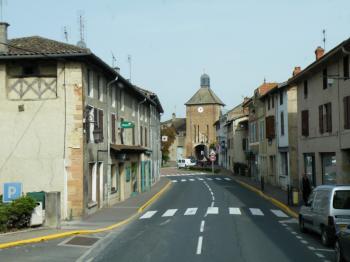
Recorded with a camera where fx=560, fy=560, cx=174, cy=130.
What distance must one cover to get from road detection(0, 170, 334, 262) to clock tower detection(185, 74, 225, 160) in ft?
288

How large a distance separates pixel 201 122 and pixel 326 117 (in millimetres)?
87099

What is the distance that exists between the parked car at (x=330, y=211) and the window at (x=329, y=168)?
35.6 ft

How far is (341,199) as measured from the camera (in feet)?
51.8

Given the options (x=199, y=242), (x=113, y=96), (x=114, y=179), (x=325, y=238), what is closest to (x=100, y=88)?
(x=113, y=96)

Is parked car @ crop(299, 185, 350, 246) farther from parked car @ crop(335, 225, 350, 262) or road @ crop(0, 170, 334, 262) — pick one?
parked car @ crop(335, 225, 350, 262)

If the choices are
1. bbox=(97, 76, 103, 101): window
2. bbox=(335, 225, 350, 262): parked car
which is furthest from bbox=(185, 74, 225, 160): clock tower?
bbox=(335, 225, 350, 262): parked car

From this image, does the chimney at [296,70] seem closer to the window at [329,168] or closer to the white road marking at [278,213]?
the window at [329,168]

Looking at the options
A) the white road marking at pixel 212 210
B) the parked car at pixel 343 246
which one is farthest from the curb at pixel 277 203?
the parked car at pixel 343 246

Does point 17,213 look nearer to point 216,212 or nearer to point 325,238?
point 216,212

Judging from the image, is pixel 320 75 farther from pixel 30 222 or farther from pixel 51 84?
pixel 30 222

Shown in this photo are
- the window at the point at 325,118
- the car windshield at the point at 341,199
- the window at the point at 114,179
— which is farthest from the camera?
the window at the point at 114,179

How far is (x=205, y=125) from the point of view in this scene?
378 ft

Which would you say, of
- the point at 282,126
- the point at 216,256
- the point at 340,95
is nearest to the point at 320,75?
the point at 340,95

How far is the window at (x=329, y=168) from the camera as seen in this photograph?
2792 cm
